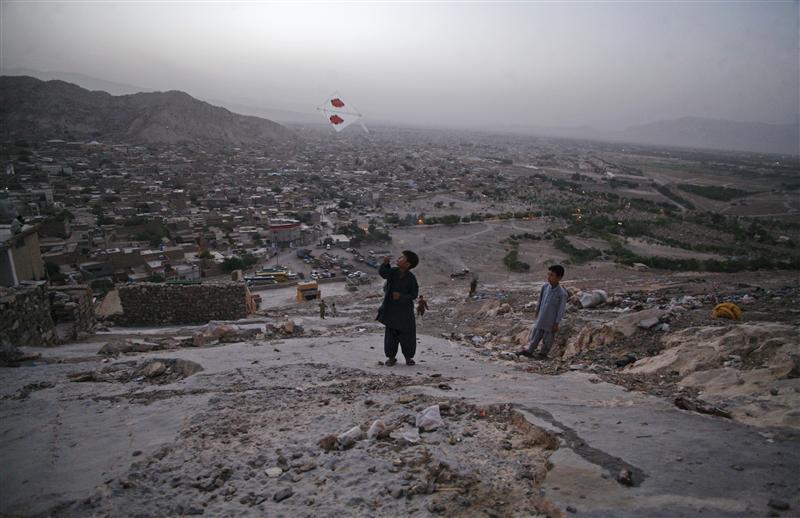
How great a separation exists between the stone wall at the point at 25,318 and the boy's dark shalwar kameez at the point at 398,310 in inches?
160

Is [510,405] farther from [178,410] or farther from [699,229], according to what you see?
[699,229]

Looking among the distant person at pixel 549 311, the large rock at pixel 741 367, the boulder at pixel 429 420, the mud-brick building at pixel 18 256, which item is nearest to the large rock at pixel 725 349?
the large rock at pixel 741 367

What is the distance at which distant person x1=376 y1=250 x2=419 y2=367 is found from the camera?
451cm

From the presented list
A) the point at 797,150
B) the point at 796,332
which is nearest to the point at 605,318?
the point at 796,332

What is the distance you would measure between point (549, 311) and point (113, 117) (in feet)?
287

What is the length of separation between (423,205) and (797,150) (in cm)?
16311

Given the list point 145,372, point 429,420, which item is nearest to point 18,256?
point 145,372

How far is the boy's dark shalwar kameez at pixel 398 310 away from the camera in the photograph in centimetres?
456

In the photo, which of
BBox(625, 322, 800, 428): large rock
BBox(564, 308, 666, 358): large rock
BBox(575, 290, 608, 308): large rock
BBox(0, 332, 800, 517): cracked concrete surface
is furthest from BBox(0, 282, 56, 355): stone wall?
BBox(575, 290, 608, 308): large rock

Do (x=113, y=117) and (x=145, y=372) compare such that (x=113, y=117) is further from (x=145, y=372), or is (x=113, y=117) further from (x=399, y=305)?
(x=399, y=305)

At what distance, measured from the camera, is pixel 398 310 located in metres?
4.62

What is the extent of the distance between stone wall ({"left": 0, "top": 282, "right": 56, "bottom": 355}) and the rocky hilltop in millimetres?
55921

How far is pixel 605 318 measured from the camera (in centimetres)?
669

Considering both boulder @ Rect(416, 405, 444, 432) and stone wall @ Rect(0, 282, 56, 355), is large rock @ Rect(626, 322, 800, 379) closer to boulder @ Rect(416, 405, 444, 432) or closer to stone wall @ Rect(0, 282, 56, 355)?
boulder @ Rect(416, 405, 444, 432)
